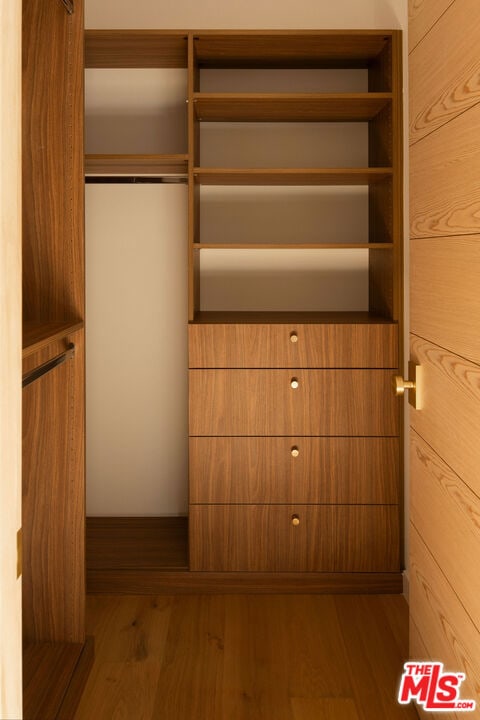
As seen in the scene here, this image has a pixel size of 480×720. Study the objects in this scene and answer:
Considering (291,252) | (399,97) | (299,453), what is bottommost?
(299,453)

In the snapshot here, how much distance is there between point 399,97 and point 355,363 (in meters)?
1.00

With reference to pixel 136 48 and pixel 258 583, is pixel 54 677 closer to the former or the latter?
pixel 258 583

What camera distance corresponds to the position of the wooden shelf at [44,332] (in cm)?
164

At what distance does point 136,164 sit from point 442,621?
2117 millimetres

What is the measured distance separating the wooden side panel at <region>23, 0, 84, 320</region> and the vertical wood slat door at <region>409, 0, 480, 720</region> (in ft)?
3.09

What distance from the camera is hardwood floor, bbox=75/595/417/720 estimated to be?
2119mm

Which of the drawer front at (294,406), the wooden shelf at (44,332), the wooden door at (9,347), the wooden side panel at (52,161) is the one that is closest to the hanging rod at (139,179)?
the drawer front at (294,406)

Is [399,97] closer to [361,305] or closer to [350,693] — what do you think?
[361,305]

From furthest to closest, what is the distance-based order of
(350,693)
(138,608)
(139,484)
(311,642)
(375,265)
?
(139,484), (375,265), (138,608), (311,642), (350,693)

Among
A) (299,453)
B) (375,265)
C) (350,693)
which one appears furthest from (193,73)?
(350,693)

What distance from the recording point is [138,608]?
274cm

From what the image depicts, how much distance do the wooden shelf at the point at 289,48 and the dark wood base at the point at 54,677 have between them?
2.15 metres

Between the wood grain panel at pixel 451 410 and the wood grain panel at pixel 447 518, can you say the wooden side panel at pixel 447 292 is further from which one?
the wood grain panel at pixel 447 518

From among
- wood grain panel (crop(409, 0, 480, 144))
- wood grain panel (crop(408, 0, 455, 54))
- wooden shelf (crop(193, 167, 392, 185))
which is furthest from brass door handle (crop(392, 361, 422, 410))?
wooden shelf (crop(193, 167, 392, 185))
